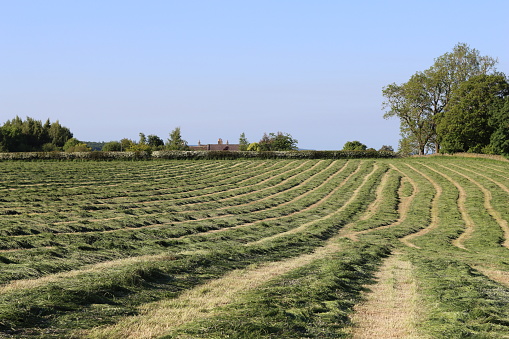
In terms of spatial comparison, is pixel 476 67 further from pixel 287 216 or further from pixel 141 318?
pixel 141 318

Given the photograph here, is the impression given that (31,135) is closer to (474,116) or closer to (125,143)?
(125,143)

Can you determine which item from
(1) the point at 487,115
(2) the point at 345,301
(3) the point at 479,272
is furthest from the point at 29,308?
(1) the point at 487,115

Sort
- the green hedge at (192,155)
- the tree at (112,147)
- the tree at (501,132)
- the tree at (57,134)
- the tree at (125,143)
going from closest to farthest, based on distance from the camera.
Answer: the tree at (501,132) → the green hedge at (192,155) → the tree at (112,147) → the tree at (125,143) → the tree at (57,134)

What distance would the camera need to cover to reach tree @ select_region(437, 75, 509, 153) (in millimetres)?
66562

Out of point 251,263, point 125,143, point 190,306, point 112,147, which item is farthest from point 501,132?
point 125,143

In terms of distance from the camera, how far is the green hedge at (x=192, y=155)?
65.5m

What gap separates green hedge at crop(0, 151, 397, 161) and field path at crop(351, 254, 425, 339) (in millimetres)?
58137

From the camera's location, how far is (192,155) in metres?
70.1

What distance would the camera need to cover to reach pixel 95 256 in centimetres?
1333

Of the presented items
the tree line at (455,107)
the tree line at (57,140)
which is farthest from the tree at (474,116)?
the tree line at (57,140)

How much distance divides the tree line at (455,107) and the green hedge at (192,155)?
9262 millimetres

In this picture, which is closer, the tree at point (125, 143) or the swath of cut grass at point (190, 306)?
the swath of cut grass at point (190, 306)

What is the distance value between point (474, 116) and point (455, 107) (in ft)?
8.95

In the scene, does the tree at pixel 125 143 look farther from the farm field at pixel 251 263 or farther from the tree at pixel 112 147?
the farm field at pixel 251 263
